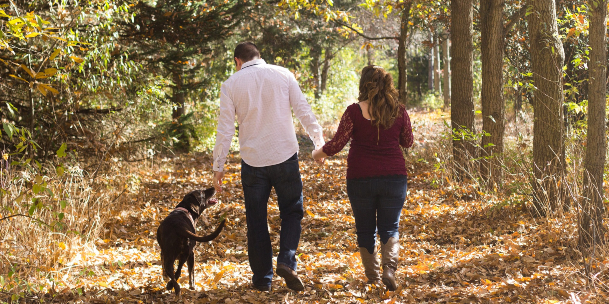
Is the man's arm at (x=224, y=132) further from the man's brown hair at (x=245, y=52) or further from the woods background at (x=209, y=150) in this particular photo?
the woods background at (x=209, y=150)

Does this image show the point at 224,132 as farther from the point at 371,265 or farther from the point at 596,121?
the point at 596,121

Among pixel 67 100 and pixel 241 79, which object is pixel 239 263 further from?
pixel 67 100

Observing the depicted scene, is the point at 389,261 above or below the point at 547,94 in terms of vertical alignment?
below

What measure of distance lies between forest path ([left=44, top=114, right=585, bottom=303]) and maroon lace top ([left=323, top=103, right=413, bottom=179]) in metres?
1.08

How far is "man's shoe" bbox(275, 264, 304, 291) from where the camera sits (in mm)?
4270

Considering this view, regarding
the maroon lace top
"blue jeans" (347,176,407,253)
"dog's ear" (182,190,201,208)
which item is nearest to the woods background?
"blue jeans" (347,176,407,253)

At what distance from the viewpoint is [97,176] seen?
805 cm

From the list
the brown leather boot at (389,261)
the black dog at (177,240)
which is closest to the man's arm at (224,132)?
the black dog at (177,240)

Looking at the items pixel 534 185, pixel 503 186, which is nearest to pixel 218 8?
pixel 503 186

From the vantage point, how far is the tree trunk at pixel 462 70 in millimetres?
8695

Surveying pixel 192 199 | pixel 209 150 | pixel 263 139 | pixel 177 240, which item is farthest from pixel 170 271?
pixel 209 150

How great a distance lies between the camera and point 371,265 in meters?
4.41

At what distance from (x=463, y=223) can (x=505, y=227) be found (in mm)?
619

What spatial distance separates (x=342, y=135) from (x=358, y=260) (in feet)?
6.62
